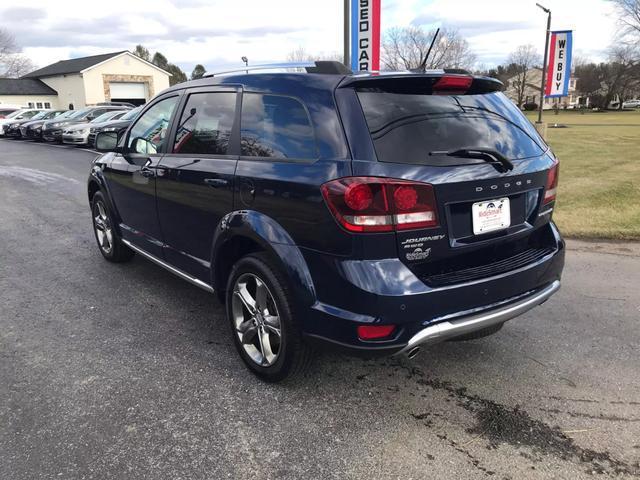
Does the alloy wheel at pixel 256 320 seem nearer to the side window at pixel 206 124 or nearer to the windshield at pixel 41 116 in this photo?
the side window at pixel 206 124

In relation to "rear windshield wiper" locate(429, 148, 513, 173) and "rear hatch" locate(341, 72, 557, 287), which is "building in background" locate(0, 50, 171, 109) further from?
"rear windshield wiper" locate(429, 148, 513, 173)

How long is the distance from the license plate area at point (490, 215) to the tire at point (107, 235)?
3594mm

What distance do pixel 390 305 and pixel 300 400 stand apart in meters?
0.91

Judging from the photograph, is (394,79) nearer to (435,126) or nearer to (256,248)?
(435,126)

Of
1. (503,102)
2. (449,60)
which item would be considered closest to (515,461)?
(503,102)

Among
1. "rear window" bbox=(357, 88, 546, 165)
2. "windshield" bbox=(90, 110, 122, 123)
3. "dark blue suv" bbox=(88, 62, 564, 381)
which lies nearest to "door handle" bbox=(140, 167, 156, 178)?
"dark blue suv" bbox=(88, 62, 564, 381)

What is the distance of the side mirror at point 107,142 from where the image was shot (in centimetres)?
511

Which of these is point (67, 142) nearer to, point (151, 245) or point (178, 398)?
point (151, 245)

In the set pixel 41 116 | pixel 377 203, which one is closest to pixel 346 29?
pixel 377 203

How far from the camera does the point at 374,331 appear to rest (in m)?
2.63

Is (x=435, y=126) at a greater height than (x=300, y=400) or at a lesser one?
greater

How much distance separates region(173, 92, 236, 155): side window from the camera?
3490mm

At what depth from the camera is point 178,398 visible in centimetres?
309

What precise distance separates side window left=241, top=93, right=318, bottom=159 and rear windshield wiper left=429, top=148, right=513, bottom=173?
2.36 ft
